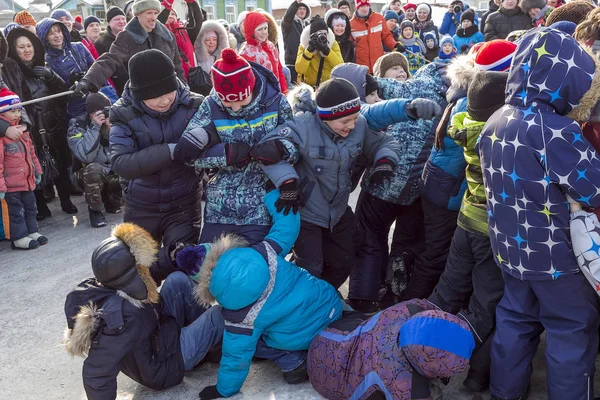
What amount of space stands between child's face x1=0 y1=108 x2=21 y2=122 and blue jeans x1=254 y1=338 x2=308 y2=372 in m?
3.52

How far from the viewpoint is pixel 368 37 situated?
29.3 feet

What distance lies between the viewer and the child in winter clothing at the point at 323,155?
3.28m

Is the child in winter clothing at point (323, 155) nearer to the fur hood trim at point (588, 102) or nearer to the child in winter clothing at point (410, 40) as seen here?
the fur hood trim at point (588, 102)

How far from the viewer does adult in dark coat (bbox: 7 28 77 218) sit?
585 centimetres

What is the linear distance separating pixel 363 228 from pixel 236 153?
117 cm

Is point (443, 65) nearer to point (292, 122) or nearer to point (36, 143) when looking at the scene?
point (292, 122)

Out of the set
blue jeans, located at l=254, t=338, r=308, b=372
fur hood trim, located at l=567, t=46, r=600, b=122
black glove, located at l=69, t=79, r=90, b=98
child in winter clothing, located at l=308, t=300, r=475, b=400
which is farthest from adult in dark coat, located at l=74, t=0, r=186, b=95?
fur hood trim, located at l=567, t=46, r=600, b=122

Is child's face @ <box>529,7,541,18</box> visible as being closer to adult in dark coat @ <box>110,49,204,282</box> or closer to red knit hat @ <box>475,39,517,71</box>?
red knit hat @ <box>475,39,517,71</box>

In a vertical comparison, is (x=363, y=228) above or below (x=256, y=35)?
below

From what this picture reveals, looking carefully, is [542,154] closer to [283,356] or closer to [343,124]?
[343,124]

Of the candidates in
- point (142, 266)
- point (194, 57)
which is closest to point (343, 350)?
point (142, 266)

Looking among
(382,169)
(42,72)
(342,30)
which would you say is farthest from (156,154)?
(342,30)

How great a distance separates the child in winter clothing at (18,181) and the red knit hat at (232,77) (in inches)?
110

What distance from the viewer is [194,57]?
7.31 meters
